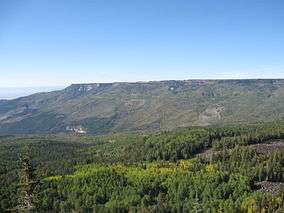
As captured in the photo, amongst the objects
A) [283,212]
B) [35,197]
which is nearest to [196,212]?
[283,212]

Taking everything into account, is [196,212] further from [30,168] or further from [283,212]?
[30,168]

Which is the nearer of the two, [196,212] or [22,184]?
[22,184]

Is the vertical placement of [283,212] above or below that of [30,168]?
below

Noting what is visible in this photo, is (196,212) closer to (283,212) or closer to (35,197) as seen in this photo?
(283,212)

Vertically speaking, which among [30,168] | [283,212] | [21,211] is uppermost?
[30,168]

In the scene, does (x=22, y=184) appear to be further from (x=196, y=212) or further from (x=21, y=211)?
(x=196, y=212)

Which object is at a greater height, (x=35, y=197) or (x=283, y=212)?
(x=35, y=197)

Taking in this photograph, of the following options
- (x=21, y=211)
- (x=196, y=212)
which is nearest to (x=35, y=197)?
(x=21, y=211)

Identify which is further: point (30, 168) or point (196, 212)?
point (196, 212)
